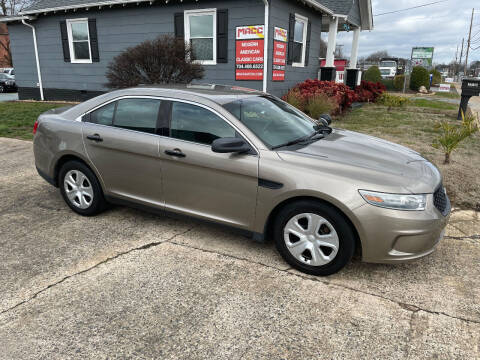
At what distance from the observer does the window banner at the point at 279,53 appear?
10.8 meters

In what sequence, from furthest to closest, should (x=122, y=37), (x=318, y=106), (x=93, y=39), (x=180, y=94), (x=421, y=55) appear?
(x=421, y=55) → (x=93, y=39) → (x=122, y=37) → (x=318, y=106) → (x=180, y=94)

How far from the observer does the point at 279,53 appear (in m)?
11.1

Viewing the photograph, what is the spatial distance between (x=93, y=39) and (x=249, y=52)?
6.19 metres

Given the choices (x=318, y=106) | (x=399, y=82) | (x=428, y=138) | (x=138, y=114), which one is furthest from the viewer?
(x=399, y=82)

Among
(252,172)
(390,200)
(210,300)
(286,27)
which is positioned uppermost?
(286,27)

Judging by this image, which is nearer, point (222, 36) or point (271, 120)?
point (271, 120)

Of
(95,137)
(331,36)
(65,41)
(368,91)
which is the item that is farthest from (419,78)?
(95,137)

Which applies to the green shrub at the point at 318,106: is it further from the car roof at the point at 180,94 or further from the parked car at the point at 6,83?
the parked car at the point at 6,83

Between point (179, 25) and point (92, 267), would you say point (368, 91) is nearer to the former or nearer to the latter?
point (179, 25)

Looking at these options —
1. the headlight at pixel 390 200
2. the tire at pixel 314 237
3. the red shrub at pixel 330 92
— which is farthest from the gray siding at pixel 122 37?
the headlight at pixel 390 200

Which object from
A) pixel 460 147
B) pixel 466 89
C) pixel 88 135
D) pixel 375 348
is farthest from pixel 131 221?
pixel 466 89

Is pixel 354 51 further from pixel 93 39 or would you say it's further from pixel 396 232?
pixel 396 232

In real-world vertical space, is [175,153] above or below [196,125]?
below

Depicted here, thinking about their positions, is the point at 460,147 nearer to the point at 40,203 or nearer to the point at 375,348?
the point at 375,348
